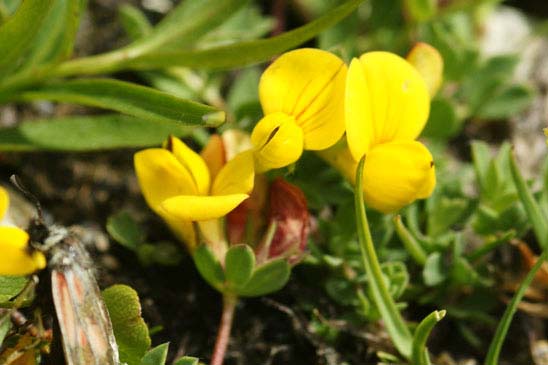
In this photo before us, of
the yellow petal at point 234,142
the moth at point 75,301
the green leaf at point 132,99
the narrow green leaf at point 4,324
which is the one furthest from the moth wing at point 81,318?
the yellow petal at point 234,142

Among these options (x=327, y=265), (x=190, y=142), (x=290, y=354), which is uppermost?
(x=190, y=142)

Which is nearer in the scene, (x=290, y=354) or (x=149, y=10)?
(x=290, y=354)

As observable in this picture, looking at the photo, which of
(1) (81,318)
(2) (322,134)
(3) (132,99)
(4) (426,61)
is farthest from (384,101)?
(1) (81,318)

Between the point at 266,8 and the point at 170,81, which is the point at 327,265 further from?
the point at 266,8

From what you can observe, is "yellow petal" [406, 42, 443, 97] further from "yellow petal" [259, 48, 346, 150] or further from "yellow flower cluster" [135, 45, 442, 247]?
"yellow petal" [259, 48, 346, 150]

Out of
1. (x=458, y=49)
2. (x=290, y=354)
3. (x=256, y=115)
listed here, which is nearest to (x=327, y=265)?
(x=290, y=354)

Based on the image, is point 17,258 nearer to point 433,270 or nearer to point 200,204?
point 200,204

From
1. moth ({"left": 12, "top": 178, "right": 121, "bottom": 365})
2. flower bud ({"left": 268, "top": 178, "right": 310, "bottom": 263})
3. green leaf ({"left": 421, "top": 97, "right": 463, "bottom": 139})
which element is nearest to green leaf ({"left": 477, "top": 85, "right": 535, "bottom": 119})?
green leaf ({"left": 421, "top": 97, "right": 463, "bottom": 139})
